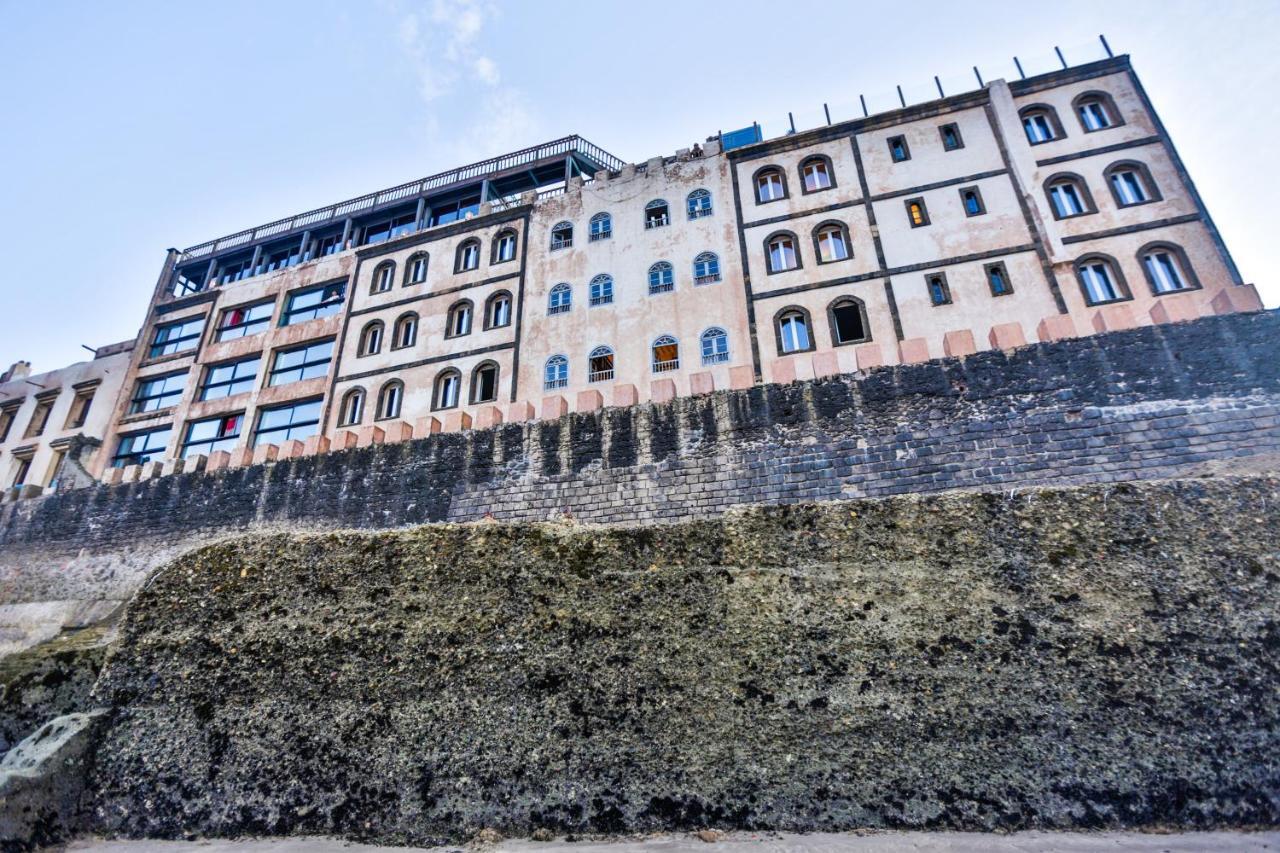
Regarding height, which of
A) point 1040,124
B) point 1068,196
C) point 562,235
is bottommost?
point 1068,196

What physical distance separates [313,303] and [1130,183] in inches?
1164

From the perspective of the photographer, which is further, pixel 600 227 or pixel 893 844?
pixel 600 227

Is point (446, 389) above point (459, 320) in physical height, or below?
below

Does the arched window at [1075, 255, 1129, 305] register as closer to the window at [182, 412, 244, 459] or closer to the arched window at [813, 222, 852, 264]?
the arched window at [813, 222, 852, 264]

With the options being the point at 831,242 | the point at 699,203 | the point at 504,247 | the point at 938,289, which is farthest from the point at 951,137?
the point at 504,247

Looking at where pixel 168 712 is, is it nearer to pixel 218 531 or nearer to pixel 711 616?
pixel 711 616

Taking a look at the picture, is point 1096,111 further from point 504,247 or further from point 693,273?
point 504,247

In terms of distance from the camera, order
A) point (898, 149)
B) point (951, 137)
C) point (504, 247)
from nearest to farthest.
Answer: point (951, 137)
point (898, 149)
point (504, 247)

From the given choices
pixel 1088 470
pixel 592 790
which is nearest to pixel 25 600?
pixel 592 790

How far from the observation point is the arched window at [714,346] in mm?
17375

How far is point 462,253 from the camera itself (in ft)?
73.9

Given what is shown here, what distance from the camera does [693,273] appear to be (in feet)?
61.7

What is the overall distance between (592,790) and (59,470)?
3149cm

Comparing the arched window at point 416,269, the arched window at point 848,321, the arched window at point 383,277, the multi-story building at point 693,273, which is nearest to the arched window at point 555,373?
the multi-story building at point 693,273
